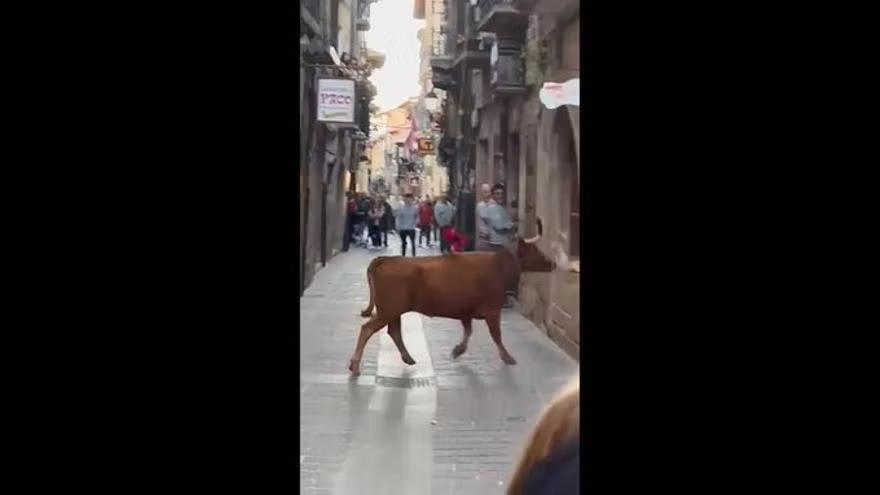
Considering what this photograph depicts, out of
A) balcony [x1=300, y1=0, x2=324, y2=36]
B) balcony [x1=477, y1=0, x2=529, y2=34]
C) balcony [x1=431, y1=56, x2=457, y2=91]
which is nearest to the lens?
balcony [x1=300, y1=0, x2=324, y2=36]

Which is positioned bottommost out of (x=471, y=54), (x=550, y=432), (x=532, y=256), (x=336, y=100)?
(x=550, y=432)

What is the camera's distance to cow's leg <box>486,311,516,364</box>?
1.84m

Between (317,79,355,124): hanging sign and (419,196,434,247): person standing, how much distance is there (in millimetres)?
202

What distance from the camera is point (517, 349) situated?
185cm

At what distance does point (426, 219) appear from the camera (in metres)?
1.85

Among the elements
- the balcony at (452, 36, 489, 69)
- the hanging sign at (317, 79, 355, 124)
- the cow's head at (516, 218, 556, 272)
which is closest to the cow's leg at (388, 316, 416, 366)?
the cow's head at (516, 218, 556, 272)

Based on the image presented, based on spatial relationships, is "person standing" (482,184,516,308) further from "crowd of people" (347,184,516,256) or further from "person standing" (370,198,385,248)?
"person standing" (370,198,385,248)

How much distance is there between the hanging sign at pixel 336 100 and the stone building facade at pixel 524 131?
20cm

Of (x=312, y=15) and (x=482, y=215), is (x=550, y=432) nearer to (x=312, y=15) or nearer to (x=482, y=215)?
(x=482, y=215)

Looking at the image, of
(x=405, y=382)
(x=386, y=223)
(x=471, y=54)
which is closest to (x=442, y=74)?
(x=471, y=54)

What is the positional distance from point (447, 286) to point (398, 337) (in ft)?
Answer: 0.40
